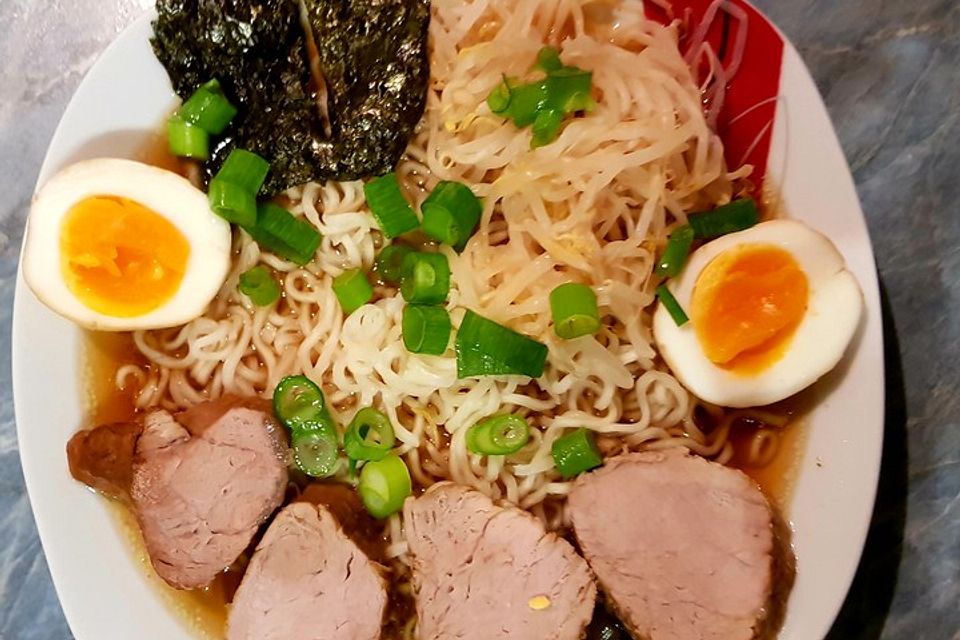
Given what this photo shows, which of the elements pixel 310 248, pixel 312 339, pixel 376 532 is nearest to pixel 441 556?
pixel 376 532

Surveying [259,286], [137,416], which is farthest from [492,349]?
[137,416]

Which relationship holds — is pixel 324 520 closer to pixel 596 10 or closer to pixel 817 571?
pixel 817 571

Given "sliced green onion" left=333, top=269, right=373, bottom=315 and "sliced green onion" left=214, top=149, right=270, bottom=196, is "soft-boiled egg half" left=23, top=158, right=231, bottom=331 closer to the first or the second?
"sliced green onion" left=214, top=149, right=270, bottom=196

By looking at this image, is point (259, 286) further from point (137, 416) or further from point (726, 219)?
point (726, 219)

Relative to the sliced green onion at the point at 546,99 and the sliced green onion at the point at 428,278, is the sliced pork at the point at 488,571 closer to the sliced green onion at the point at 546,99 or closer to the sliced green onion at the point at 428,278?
the sliced green onion at the point at 428,278

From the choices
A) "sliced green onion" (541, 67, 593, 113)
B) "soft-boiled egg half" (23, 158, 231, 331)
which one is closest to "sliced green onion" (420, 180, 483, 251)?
"sliced green onion" (541, 67, 593, 113)

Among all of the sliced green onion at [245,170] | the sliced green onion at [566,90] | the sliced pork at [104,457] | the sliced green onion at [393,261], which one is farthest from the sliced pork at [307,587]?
the sliced green onion at [566,90]
